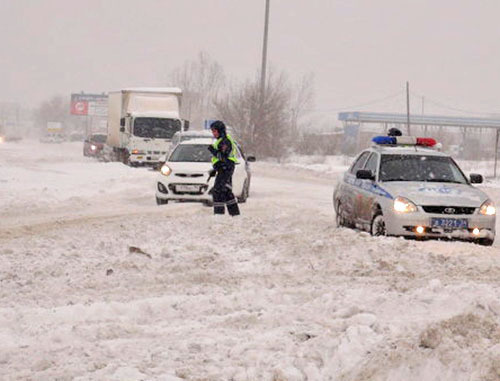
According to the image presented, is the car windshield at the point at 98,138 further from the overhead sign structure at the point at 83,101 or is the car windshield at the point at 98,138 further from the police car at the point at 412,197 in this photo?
the overhead sign structure at the point at 83,101

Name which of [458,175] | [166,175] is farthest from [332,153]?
[458,175]

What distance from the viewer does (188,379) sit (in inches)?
184

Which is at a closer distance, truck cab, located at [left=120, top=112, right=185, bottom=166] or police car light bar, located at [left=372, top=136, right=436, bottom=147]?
police car light bar, located at [left=372, top=136, right=436, bottom=147]

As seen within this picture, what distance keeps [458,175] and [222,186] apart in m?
3.85

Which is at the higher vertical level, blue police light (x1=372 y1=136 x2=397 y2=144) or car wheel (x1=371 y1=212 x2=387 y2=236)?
blue police light (x1=372 y1=136 x2=397 y2=144)

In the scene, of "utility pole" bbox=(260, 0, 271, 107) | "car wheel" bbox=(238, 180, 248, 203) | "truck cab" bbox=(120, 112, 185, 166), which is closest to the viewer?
"car wheel" bbox=(238, 180, 248, 203)

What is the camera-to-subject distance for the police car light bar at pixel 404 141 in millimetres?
12672

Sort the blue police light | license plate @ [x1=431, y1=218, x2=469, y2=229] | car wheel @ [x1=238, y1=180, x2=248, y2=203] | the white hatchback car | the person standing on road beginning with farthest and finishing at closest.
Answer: car wheel @ [x1=238, y1=180, x2=248, y2=203] < the white hatchback car < the person standing on road < the blue police light < license plate @ [x1=431, y1=218, x2=469, y2=229]

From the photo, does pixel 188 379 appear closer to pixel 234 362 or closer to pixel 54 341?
pixel 234 362

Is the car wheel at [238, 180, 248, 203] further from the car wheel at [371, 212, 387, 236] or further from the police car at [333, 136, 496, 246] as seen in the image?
the car wheel at [371, 212, 387, 236]

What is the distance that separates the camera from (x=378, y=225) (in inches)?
422

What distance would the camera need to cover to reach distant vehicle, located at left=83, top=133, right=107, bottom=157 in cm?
5020

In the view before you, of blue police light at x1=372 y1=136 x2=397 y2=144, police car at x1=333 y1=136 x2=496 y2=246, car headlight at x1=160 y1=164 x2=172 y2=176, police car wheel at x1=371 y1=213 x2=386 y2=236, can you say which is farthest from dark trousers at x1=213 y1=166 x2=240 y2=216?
car headlight at x1=160 y1=164 x2=172 y2=176

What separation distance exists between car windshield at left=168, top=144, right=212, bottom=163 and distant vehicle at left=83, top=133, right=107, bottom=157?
A: 32.5 m
